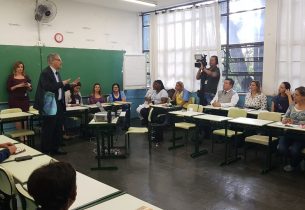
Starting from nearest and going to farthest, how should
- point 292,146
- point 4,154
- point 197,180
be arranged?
point 4,154
point 197,180
point 292,146

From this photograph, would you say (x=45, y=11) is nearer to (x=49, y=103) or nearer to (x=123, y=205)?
(x=49, y=103)

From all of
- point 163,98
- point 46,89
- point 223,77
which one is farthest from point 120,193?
point 223,77

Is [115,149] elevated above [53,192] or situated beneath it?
situated beneath

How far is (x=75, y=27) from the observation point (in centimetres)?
723

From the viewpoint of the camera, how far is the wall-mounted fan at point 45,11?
21.0ft

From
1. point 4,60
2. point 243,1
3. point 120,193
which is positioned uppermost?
point 243,1

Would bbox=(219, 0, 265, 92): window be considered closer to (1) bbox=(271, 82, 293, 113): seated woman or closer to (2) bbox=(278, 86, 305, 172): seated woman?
(1) bbox=(271, 82, 293, 113): seated woman

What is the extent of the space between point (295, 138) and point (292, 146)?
0.47 feet

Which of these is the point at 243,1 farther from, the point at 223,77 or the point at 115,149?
the point at 115,149

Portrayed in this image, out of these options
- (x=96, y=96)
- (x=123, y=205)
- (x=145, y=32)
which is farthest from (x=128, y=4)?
(x=123, y=205)

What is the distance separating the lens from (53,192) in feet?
3.63

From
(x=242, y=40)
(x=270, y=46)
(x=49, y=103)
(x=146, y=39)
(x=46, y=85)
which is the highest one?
(x=146, y=39)

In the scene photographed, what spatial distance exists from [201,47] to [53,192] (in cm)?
643

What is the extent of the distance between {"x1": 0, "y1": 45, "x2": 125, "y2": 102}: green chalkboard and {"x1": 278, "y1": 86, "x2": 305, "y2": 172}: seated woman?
4798 millimetres
